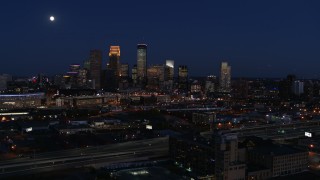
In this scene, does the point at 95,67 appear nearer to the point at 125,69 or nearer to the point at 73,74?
the point at 73,74

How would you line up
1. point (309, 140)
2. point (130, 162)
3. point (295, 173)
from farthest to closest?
point (309, 140), point (130, 162), point (295, 173)

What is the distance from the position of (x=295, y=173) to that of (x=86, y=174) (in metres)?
5.56

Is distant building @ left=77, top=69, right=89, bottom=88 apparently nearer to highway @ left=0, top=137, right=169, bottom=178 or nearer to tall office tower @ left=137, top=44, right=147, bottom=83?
tall office tower @ left=137, top=44, right=147, bottom=83

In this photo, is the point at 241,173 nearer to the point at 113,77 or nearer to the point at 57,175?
the point at 57,175

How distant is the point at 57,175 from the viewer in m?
9.61

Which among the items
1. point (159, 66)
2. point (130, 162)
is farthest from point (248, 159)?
point (159, 66)

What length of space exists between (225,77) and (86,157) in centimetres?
4371

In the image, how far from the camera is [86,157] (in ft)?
37.1

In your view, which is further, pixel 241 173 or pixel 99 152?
pixel 99 152

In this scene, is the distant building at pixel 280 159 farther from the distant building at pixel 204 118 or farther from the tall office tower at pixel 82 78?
the tall office tower at pixel 82 78

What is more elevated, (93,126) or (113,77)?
(113,77)

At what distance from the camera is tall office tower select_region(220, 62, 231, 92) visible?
5049 cm

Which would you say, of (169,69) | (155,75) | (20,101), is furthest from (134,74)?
(20,101)

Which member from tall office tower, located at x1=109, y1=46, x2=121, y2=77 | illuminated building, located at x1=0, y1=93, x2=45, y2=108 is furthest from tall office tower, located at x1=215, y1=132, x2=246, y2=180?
tall office tower, located at x1=109, y1=46, x2=121, y2=77
